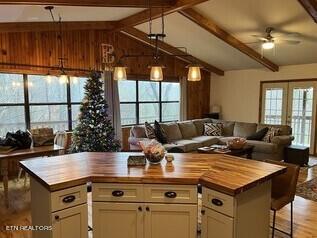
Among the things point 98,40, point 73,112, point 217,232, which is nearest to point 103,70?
point 98,40

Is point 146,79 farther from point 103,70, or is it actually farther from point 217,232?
point 217,232

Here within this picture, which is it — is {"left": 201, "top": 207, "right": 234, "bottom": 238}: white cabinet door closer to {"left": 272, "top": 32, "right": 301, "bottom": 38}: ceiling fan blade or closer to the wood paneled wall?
{"left": 272, "top": 32, "right": 301, "bottom": 38}: ceiling fan blade

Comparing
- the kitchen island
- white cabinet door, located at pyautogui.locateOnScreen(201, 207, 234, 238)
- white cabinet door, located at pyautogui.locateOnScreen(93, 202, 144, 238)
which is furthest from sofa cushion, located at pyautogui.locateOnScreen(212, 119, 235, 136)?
white cabinet door, located at pyautogui.locateOnScreen(93, 202, 144, 238)

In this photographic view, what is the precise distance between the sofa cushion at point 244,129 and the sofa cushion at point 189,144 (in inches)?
54.1

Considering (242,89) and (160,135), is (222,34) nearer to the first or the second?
(160,135)

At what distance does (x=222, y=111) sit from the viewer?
9.01 m

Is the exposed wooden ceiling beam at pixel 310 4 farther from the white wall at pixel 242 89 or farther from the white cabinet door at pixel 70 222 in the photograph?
the white cabinet door at pixel 70 222

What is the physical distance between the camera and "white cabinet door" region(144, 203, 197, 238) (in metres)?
2.15

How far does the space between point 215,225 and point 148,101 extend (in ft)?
19.2

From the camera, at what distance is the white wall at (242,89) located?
742 centimetres

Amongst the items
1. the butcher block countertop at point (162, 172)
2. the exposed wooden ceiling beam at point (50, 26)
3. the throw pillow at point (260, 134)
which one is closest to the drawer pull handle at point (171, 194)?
the butcher block countertop at point (162, 172)

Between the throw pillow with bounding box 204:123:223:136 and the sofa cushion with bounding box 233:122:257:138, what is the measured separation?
1.30 ft

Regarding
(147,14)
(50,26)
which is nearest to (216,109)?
(147,14)

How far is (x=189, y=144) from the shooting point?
616 centimetres
